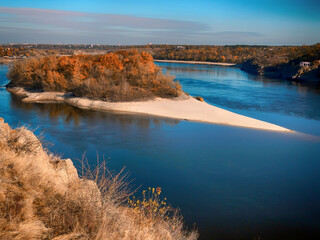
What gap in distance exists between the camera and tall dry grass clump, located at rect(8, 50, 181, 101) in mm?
29797

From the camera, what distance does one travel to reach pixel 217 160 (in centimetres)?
1535

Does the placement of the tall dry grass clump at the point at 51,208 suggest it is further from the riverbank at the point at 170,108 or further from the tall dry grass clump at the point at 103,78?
the tall dry grass clump at the point at 103,78

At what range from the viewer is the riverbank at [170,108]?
2275cm

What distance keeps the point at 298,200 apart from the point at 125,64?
25.7 meters

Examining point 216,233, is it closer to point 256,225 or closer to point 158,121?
point 256,225

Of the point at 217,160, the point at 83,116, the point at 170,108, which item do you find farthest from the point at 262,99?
the point at 217,160

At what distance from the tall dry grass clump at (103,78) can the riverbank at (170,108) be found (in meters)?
1.04

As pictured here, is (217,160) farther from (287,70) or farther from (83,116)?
(287,70)

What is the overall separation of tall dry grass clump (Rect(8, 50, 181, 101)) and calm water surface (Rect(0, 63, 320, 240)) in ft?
12.9

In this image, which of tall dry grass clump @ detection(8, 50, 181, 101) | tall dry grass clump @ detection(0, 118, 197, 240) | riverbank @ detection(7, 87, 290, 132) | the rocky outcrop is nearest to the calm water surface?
riverbank @ detection(7, 87, 290, 132)

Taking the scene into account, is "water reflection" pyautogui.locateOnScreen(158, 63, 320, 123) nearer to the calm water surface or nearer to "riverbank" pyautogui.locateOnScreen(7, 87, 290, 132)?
the calm water surface

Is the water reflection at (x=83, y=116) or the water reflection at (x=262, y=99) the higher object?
the water reflection at (x=262, y=99)

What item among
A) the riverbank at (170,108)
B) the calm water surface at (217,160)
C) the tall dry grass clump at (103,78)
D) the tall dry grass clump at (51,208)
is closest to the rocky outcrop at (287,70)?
the calm water surface at (217,160)

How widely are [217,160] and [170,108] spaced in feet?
40.3
